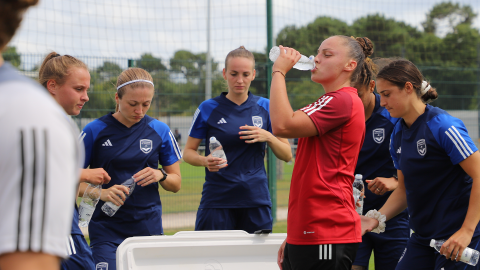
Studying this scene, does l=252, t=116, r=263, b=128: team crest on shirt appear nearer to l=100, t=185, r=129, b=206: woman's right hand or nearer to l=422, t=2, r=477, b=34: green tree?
l=100, t=185, r=129, b=206: woman's right hand

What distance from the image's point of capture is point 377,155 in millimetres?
3746

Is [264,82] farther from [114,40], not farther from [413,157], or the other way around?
[413,157]

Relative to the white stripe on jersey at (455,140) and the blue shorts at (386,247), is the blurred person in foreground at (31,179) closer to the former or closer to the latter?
the white stripe on jersey at (455,140)

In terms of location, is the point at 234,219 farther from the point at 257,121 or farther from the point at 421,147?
the point at 421,147

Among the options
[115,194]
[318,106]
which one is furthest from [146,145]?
[318,106]

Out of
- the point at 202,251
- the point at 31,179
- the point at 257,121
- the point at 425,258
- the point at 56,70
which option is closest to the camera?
the point at 31,179

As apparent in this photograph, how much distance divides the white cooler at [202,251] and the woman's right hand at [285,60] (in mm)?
1331

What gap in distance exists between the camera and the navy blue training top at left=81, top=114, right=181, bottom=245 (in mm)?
3424

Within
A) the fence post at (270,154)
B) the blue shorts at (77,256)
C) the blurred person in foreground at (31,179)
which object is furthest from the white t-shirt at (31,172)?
the fence post at (270,154)

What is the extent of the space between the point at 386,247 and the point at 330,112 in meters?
1.88

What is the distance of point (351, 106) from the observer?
238 cm

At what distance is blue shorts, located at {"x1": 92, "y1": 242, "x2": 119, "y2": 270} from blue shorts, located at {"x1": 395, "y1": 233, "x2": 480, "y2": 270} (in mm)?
2068

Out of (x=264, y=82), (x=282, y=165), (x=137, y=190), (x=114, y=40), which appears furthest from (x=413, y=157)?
(x=282, y=165)

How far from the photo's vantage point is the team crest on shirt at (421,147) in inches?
113
